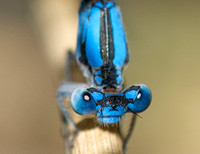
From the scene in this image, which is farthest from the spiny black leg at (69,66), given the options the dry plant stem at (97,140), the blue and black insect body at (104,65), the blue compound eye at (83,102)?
the blue compound eye at (83,102)

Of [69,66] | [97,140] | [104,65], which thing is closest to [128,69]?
[104,65]

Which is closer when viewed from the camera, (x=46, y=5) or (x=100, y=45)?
(x=100, y=45)

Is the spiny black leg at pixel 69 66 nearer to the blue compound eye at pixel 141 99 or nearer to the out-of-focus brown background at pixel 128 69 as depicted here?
the out-of-focus brown background at pixel 128 69

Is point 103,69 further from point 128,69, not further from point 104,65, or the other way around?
point 128,69

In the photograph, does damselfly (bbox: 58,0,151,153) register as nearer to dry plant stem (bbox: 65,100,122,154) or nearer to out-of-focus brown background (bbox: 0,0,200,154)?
dry plant stem (bbox: 65,100,122,154)

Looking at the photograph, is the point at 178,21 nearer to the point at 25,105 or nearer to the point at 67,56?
the point at 67,56

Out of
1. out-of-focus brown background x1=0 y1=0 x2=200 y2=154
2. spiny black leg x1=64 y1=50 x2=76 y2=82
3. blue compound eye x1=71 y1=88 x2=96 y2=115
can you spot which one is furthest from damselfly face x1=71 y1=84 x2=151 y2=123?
spiny black leg x1=64 y1=50 x2=76 y2=82

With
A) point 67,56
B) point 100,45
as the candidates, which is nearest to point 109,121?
point 100,45
